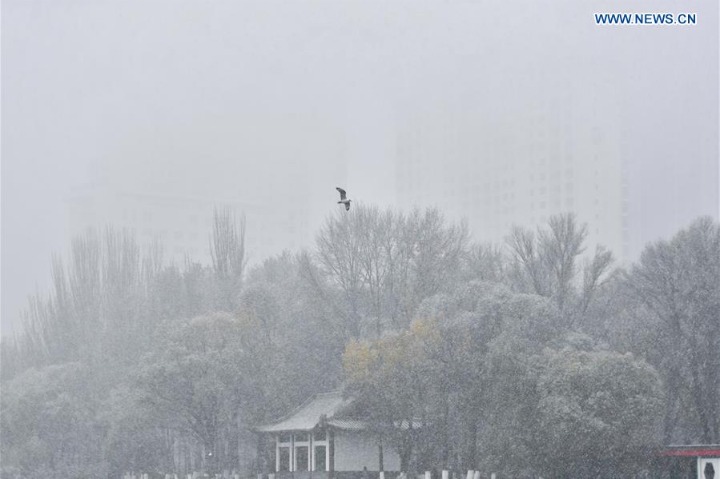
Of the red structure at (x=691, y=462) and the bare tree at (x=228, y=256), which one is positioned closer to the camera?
the red structure at (x=691, y=462)

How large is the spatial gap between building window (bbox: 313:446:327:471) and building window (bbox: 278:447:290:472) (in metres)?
1.54

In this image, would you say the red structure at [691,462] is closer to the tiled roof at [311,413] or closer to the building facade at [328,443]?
the building facade at [328,443]

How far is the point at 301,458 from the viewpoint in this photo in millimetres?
36312

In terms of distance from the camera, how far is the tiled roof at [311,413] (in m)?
34.4

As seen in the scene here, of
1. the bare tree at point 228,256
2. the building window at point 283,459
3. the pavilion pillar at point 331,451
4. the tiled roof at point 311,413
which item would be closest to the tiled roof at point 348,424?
the tiled roof at point 311,413

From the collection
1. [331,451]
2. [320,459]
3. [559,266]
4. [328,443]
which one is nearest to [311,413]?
[328,443]

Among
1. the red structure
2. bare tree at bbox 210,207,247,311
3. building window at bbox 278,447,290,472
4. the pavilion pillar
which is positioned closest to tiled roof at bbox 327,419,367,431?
the pavilion pillar

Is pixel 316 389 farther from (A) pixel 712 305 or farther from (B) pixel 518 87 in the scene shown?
(B) pixel 518 87

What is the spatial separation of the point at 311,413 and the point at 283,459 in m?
2.83

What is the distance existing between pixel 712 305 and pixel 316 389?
1432cm

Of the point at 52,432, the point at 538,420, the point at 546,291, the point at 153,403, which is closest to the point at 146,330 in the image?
the point at 52,432

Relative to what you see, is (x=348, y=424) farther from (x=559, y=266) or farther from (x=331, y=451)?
(x=559, y=266)

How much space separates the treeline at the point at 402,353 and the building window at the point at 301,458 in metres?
2.14

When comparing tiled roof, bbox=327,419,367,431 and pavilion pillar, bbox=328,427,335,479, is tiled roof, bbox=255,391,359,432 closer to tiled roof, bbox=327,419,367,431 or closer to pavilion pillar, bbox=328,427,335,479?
tiled roof, bbox=327,419,367,431
